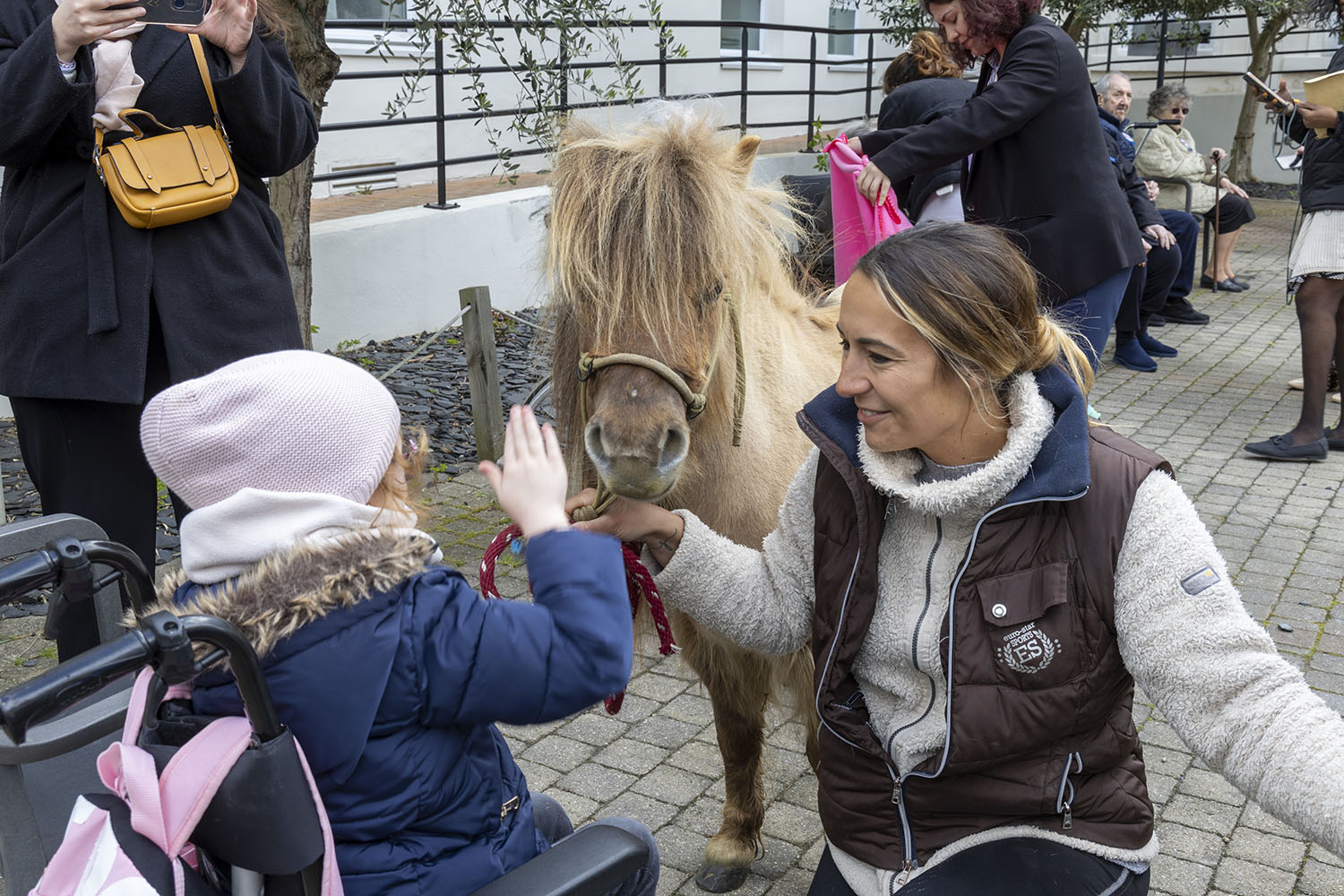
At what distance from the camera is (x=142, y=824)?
4.38 ft

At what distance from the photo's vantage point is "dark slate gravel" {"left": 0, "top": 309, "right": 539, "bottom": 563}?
215 inches

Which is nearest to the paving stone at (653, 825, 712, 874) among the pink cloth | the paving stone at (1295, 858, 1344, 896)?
the paving stone at (1295, 858, 1344, 896)

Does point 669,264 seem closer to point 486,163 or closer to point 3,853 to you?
point 3,853

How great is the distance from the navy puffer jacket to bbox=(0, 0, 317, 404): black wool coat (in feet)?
4.42

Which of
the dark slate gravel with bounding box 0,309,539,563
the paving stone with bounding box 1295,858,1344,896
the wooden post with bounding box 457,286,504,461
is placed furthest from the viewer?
the wooden post with bounding box 457,286,504,461

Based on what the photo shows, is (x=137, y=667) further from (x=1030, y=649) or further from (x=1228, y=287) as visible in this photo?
(x=1228, y=287)

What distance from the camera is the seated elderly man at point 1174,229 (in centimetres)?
977

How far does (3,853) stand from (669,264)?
1.57m

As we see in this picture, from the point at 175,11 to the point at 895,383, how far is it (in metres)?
1.98

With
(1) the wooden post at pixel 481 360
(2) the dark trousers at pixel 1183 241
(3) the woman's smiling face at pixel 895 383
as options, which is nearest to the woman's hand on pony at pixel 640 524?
(3) the woman's smiling face at pixel 895 383

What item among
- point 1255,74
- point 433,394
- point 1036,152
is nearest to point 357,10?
point 433,394

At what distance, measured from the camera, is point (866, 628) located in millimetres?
2117

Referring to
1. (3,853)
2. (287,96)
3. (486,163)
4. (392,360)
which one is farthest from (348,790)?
(486,163)

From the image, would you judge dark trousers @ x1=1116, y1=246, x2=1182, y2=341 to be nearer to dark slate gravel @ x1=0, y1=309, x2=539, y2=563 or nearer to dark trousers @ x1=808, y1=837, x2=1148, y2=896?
dark slate gravel @ x1=0, y1=309, x2=539, y2=563
